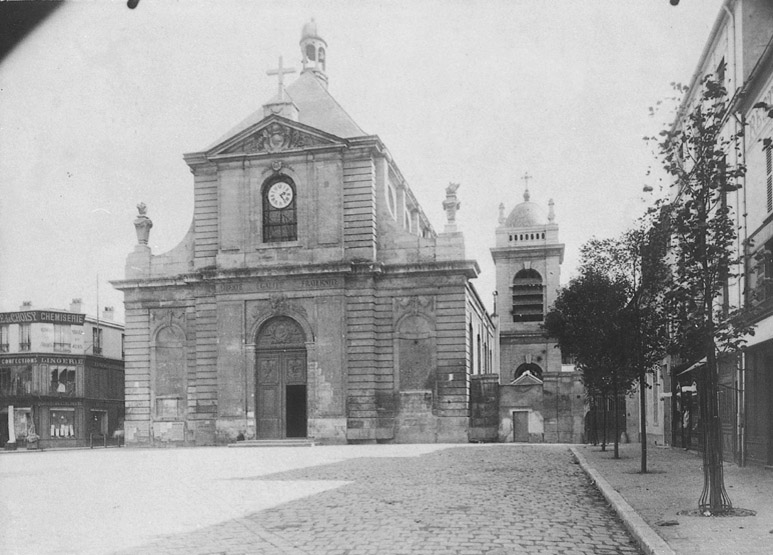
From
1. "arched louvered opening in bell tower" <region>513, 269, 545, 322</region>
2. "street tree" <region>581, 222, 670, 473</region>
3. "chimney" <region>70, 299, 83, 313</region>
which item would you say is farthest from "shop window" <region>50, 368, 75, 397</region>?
"street tree" <region>581, 222, 670, 473</region>

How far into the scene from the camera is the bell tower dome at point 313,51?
44219mm

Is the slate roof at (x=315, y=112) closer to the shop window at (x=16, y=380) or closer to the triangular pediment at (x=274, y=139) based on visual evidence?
the triangular pediment at (x=274, y=139)

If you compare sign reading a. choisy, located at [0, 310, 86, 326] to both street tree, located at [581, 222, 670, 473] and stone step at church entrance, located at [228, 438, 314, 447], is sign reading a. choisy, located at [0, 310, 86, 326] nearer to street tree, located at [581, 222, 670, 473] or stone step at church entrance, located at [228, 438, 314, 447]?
stone step at church entrance, located at [228, 438, 314, 447]

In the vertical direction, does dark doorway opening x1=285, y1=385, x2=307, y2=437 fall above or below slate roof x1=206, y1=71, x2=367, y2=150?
below

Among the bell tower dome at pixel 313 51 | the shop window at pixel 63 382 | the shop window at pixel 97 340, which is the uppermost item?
the bell tower dome at pixel 313 51

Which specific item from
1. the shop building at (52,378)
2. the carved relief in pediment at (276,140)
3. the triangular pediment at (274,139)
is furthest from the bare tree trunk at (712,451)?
the shop building at (52,378)

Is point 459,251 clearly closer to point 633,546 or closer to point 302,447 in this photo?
point 302,447

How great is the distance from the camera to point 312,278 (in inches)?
1383

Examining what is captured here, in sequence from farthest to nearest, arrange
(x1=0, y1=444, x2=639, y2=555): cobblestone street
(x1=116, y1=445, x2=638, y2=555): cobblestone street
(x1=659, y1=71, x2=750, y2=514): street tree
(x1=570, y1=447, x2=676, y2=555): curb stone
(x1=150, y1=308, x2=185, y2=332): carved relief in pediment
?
(x1=150, y1=308, x2=185, y2=332): carved relief in pediment → (x1=659, y1=71, x2=750, y2=514): street tree → (x1=0, y1=444, x2=639, y2=555): cobblestone street → (x1=116, y1=445, x2=638, y2=555): cobblestone street → (x1=570, y1=447, x2=676, y2=555): curb stone

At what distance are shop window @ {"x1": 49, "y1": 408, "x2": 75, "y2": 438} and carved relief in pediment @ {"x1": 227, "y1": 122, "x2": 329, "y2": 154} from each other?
22.9m

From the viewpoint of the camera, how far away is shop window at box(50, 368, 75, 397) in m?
49.6

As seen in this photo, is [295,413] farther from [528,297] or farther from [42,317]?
[528,297]

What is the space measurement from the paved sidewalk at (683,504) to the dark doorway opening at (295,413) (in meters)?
16.6

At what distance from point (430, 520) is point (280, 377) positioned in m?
25.0
